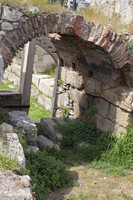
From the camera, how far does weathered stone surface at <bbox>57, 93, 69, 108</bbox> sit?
7.57 meters

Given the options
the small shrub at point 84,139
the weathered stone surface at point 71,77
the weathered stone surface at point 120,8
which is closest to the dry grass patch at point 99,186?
the small shrub at point 84,139

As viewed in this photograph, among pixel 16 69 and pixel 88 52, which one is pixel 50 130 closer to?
pixel 88 52

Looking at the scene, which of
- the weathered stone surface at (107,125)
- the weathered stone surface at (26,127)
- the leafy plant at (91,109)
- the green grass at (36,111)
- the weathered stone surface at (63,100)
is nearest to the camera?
the weathered stone surface at (26,127)

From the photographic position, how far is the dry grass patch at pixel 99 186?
3807 millimetres

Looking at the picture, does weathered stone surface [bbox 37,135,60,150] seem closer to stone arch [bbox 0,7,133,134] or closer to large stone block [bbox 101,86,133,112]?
stone arch [bbox 0,7,133,134]

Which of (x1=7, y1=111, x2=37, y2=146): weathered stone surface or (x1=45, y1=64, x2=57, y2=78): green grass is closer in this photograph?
(x1=7, y1=111, x2=37, y2=146): weathered stone surface

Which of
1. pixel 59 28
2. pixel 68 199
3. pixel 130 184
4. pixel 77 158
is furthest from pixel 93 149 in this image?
pixel 59 28

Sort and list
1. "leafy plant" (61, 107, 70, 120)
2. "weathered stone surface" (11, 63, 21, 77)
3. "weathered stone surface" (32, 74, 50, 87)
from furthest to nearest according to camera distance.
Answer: "weathered stone surface" (11, 63, 21, 77)
"weathered stone surface" (32, 74, 50, 87)
"leafy plant" (61, 107, 70, 120)

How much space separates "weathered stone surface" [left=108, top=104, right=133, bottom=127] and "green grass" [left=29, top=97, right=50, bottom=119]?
13.3ft

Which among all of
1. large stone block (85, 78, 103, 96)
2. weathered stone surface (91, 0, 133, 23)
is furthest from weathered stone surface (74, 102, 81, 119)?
weathered stone surface (91, 0, 133, 23)

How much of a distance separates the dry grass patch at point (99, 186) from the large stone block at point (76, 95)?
8.05 feet

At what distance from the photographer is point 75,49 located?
19.9 feet

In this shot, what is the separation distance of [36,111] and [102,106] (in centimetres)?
421

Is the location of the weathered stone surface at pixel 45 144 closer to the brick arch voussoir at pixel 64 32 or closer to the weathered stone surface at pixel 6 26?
the brick arch voussoir at pixel 64 32
